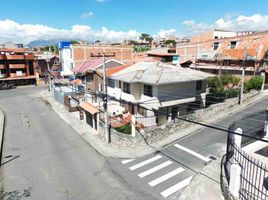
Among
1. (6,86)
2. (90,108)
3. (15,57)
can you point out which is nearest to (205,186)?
(90,108)

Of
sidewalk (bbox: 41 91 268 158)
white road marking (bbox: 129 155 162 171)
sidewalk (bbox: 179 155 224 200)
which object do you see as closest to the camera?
sidewalk (bbox: 179 155 224 200)

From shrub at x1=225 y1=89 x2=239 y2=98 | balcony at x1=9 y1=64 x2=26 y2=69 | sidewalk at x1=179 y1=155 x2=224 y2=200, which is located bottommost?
sidewalk at x1=179 y1=155 x2=224 y2=200

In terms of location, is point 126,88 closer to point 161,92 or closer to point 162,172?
point 161,92

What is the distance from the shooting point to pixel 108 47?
198 ft

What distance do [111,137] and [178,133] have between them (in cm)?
665

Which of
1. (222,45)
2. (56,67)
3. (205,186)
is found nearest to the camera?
(205,186)

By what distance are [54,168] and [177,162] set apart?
927cm

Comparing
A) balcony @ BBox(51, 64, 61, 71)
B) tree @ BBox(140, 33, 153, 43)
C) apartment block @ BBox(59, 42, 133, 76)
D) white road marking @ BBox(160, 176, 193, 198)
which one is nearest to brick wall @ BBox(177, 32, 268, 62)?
apartment block @ BBox(59, 42, 133, 76)

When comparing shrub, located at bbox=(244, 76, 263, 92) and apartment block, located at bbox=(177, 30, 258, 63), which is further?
apartment block, located at bbox=(177, 30, 258, 63)

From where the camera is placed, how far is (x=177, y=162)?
626 inches

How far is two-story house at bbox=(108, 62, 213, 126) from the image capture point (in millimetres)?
21578

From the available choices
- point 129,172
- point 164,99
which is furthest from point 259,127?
point 129,172

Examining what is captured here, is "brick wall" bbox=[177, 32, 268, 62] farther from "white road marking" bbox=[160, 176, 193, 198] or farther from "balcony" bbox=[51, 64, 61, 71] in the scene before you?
"balcony" bbox=[51, 64, 61, 71]

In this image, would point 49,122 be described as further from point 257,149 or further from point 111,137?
point 257,149
